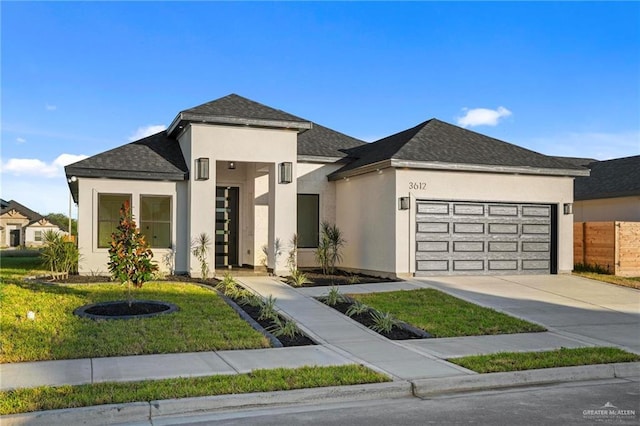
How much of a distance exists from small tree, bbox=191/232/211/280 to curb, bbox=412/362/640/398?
→ 10.1 metres

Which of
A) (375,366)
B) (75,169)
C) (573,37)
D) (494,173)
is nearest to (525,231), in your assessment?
(494,173)

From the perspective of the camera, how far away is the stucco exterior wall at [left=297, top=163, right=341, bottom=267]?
18766mm

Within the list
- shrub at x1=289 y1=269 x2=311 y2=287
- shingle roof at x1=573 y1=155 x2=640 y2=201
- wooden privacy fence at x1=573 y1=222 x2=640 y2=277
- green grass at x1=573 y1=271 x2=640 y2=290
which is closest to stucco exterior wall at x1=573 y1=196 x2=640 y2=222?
shingle roof at x1=573 y1=155 x2=640 y2=201

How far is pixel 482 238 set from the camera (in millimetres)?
16609

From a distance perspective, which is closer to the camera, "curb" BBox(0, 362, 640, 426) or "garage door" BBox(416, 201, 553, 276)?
"curb" BBox(0, 362, 640, 426)

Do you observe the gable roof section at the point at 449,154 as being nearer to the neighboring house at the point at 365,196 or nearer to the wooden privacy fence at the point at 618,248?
the neighboring house at the point at 365,196

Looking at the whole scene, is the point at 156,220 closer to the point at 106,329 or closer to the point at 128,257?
the point at 128,257

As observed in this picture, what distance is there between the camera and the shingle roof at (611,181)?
21.5m

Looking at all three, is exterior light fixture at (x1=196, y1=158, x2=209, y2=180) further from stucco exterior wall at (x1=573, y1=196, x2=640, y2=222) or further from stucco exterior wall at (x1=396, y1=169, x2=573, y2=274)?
stucco exterior wall at (x1=573, y1=196, x2=640, y2=222)

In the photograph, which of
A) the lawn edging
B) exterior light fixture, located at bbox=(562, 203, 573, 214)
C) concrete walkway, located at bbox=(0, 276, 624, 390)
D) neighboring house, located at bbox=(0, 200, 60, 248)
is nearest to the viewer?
the lawn edging

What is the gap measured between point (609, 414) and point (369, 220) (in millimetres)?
11519

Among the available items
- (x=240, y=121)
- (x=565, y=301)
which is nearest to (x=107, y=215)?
(x=240, y=121)

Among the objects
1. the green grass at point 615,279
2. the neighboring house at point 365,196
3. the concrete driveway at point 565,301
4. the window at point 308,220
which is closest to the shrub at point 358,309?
the concrete driveway at point 565,301

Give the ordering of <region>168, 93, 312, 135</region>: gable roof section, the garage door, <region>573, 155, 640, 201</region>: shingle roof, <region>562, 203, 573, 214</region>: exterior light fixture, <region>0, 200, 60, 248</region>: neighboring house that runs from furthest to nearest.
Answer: <region>0, 200, 60, 248</region>: neighboring house
<region>573, 155, 640, 201</region>: shingle roof
<region>562, 203, 573, 214</region>: exterior light fixture
the garage door
<region>168, 93, 312, 135</region>: gable roof section
